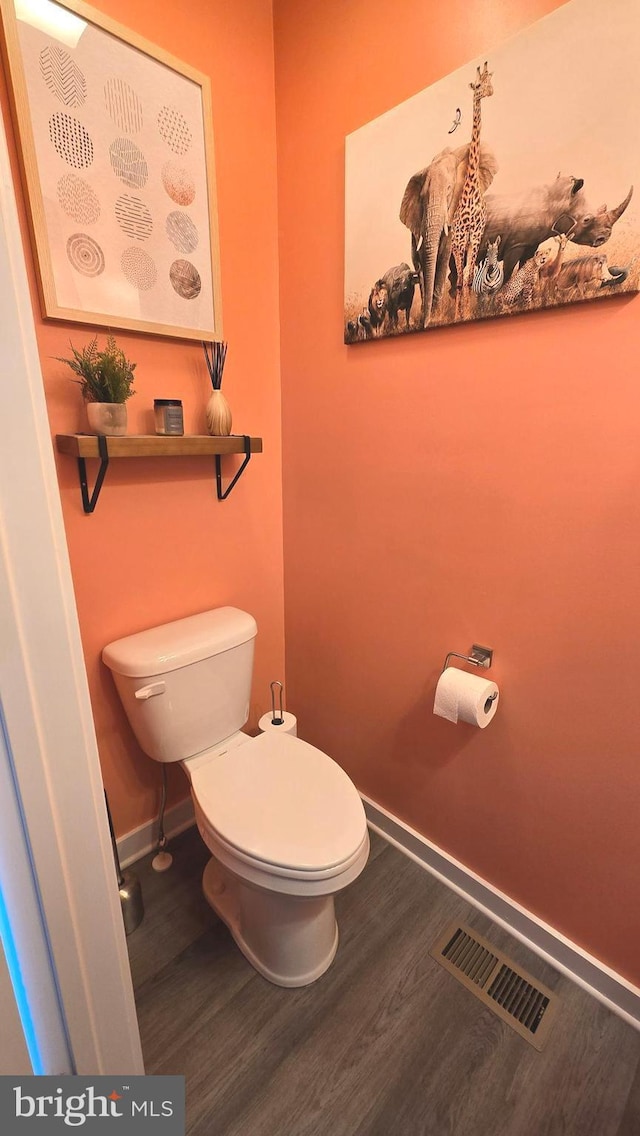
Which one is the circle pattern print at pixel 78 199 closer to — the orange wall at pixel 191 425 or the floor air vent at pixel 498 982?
the orange wall at pixel 191 425

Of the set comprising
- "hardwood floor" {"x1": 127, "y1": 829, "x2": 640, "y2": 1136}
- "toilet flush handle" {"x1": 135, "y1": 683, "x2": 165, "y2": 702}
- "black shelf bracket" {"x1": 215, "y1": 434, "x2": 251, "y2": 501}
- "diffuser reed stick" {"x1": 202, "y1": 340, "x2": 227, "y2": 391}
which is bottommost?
"hardwood floor" {"x1": 127, "y1": 829, "x2": 640, "y2": 1136}

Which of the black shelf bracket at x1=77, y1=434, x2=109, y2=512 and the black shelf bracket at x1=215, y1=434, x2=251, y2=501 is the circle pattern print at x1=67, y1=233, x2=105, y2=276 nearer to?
the black shelf bracket at x1=77, y1=434, x2=109, y2=512

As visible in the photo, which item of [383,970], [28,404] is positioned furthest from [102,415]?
[383,970]

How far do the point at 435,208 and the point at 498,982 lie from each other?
6.28 feet

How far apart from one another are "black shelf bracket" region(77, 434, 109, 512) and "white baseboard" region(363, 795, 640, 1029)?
52.3 inches

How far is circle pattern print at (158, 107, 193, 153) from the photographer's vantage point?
46.1 inches

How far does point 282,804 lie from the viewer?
1.17 meters

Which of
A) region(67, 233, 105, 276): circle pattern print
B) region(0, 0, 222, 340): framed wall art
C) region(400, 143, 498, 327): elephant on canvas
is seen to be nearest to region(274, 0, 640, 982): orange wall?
region(400, 143, 498, 327): elephant on canvas

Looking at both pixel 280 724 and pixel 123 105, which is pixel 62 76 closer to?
pixel 123 105

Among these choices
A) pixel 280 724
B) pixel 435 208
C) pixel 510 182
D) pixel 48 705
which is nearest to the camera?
pixel 48 705

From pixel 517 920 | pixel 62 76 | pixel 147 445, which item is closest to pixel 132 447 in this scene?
pixel 147 445

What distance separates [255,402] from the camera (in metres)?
1.55

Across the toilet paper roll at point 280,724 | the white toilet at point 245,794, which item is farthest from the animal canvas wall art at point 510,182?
the toilet paper roll at point 280,724

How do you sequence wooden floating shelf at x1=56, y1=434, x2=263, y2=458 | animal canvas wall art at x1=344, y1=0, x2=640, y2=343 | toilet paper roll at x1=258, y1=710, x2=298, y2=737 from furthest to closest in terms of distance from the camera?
toilet paper roll at x1=258, y1=710, x2=298, y2=737, wooden floating shelf at x1=56, y1=434, x2=263, y2=458, animal canvas wall art at x1=344, y1=0, x2=640, y2=343
